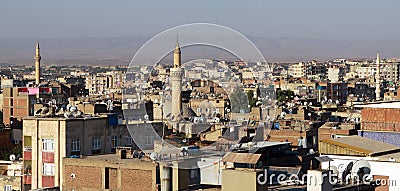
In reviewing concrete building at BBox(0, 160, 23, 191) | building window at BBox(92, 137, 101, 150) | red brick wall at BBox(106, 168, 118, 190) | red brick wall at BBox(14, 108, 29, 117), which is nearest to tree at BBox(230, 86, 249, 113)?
red brick wall at BBox(14, 108, 29, 117)

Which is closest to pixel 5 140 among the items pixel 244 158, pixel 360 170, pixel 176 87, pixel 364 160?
pixel 176 87

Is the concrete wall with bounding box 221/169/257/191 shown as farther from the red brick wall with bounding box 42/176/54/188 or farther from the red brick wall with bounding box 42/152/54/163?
the red brick wall with bounding box 42/152/54/163

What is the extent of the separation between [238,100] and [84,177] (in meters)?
A: 25.3

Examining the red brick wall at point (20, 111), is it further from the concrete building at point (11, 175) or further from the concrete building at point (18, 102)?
the concrete building at point (11, 175)

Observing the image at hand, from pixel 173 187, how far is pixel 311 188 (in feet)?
10.8

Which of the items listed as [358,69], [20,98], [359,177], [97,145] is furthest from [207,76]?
[358,69]

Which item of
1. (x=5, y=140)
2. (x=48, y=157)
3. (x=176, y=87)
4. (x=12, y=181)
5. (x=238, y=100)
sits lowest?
(x=12, y=181)

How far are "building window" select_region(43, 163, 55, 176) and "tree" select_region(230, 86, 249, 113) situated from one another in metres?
15.5

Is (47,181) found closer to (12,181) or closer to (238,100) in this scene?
(12,181)

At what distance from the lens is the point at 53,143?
66.0 ft

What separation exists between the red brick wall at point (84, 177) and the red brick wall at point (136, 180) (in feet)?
1.87

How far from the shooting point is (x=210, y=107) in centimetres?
3938

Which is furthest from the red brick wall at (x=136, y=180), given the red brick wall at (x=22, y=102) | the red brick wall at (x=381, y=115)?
the red brick wall at (x=22, y=102)

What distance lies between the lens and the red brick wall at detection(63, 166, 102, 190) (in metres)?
16.1
